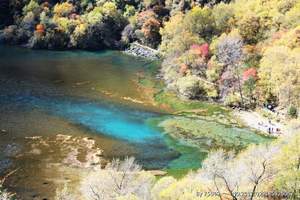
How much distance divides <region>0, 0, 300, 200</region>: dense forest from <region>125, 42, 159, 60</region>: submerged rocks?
7.69 feet

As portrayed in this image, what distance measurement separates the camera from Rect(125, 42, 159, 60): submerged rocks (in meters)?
140

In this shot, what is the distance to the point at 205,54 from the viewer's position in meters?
108

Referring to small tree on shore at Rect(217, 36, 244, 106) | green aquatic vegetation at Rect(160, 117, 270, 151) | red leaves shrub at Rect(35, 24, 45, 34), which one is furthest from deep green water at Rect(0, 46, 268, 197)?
small tree on shore at Rect(217, 36, 244, 106)

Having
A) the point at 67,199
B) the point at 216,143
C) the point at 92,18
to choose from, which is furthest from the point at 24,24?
the point at 67,199

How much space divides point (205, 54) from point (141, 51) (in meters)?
37.7

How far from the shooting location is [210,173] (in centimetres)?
4756

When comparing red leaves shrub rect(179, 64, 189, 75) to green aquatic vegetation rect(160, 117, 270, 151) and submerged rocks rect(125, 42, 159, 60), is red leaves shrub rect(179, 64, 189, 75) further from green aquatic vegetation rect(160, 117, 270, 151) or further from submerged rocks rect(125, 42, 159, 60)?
submerged rocks rect(125, 42, 159, 60)

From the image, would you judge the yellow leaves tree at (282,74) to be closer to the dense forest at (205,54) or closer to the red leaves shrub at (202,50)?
the dense forest at (205,54)

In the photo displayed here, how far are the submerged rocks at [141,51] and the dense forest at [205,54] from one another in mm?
2344

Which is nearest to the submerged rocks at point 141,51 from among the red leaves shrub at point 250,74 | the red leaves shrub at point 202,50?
the red leaves shrub at point 202,50

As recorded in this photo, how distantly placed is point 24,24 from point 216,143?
89.9m

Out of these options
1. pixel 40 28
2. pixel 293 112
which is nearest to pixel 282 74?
pixel 293 112

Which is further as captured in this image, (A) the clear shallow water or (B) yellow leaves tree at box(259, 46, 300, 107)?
(B) yellow leaves tree at box(259, 46, 300, 107)

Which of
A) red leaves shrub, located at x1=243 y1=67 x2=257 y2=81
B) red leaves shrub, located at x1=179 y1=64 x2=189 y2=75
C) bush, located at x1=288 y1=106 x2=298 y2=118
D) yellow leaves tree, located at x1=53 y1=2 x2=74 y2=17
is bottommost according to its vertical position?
bush, located at x1=288 y1=106 x2=298 y2=118
